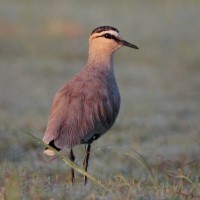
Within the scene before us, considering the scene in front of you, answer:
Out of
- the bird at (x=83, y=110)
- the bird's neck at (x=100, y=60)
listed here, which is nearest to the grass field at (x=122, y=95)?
the bird at (x=83, y=110)

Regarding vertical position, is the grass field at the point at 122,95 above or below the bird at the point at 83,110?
below

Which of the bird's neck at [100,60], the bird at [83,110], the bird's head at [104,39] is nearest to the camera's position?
the bird at [83,110]

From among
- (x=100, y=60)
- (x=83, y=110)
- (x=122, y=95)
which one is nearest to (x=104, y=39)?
(x=100, y=60)

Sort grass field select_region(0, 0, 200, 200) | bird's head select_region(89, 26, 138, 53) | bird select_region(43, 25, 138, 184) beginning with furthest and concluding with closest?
1. bird's head select_region(89, 26, 138, 53)
2. bird select_region(43, 25, 138, 184)
3. grass field select_region(0, 0, 200, 200)

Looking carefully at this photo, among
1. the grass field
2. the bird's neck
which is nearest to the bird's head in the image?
the bird's neck

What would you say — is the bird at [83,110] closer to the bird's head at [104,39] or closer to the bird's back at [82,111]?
the bird's back at [82,111]

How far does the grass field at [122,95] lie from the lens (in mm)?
5203

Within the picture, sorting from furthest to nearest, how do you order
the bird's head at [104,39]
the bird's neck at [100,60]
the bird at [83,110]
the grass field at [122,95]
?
the bird's head at [104,39] → the bird's neck at [100,60] → the bird at [83,110] → the grass field at [122,95]

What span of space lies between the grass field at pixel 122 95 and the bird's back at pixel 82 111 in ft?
0.96

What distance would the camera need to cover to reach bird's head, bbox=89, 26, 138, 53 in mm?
6922

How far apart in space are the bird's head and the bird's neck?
0.04 m

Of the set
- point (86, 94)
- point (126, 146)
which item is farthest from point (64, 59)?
point (86, 94)

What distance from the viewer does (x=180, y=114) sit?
11.3 m

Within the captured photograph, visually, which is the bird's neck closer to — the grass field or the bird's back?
the bird's back
